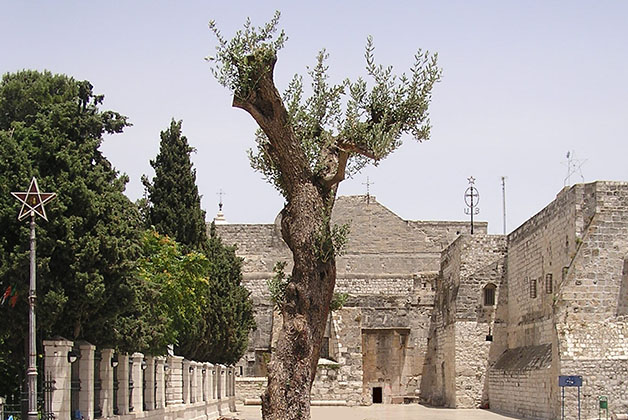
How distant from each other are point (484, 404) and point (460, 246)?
6.26 meters

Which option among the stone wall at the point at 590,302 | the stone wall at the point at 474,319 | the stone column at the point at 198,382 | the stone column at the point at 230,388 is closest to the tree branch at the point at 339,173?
the stone column at the point at 198,382

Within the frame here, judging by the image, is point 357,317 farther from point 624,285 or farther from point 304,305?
point 304,305

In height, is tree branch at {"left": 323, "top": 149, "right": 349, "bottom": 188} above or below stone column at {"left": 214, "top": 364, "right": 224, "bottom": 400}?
above

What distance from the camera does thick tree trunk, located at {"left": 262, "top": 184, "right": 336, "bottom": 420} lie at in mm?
15938

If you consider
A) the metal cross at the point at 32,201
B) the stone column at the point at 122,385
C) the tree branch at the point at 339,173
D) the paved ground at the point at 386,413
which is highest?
the tree branch at the point at 339,173

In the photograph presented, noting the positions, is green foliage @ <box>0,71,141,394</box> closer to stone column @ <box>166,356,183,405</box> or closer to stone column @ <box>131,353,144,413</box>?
stone column @ <box>131,353,144,413</box>

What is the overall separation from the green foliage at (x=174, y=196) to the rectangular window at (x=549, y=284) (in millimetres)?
11059

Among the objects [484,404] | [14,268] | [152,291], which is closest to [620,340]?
[484,404]

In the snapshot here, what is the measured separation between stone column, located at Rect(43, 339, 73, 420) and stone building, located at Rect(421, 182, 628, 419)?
1613 cm

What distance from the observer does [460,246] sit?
4103cm

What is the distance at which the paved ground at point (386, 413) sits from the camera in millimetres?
33062

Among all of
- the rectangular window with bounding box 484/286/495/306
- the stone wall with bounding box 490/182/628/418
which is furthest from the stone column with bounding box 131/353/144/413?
the rectangular window with bounding box 484/286/495/306

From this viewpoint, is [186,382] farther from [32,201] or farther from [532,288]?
[532,288]

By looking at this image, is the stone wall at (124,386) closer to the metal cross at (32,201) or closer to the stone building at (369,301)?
the metal cross at (32,201)
